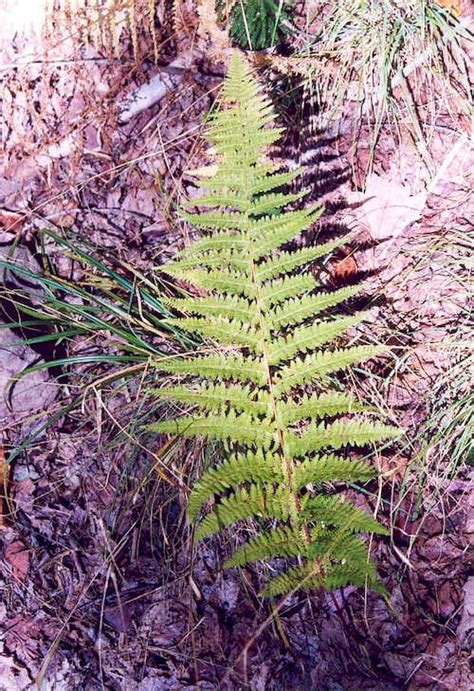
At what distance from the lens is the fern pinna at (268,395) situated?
2.04 m

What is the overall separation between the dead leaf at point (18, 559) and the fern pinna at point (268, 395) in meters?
0.88

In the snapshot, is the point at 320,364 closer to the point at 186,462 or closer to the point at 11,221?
the point at 186,462

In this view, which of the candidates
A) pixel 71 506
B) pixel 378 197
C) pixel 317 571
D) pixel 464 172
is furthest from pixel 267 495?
pixel 464 172

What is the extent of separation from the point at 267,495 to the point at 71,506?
3.10ft

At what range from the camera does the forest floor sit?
2.23 metres

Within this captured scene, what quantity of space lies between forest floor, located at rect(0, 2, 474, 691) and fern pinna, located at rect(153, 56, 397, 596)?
295mm

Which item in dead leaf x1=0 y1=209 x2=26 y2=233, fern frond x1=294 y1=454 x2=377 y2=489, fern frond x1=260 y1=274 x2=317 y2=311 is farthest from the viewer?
dead leaf x1=0 y1=209 x2=26 y2=233

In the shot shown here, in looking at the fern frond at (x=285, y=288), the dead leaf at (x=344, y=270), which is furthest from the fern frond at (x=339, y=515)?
the dead leaf at (x=344, y=270)

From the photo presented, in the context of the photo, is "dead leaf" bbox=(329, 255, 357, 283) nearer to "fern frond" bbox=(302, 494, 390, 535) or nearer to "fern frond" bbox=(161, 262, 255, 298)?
"fern frond" bbox=(161, 262, 255, 298)

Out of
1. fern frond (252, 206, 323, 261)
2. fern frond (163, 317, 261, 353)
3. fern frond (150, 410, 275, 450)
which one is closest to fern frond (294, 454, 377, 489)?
fern frond (150, 410, 275, 450)

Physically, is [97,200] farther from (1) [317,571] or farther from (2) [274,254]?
(1) [317,571]

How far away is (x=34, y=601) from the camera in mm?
2527

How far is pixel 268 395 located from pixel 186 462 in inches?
20.1

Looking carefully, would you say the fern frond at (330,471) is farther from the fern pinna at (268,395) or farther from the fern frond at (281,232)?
the fern frond at (281,232)
